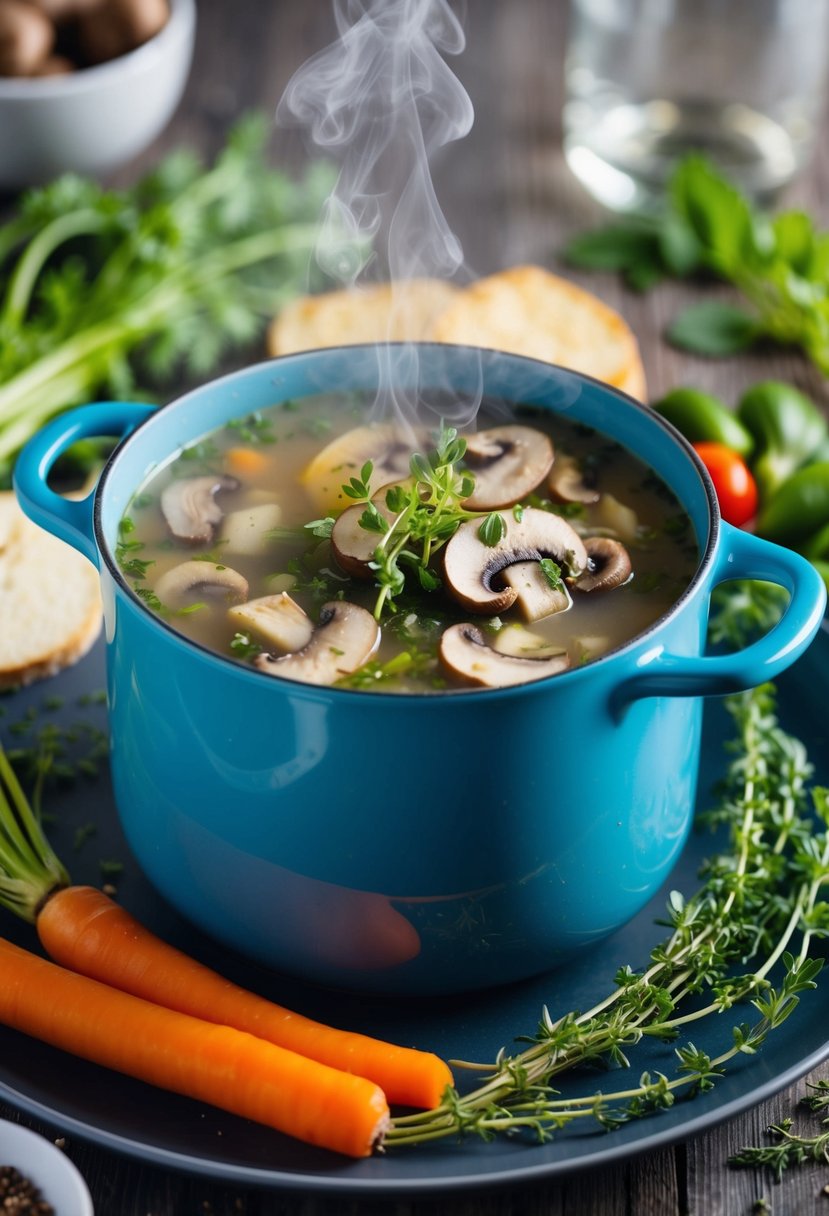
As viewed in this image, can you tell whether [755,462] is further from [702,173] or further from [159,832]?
[159,832]

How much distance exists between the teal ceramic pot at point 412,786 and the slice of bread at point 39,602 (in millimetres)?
628

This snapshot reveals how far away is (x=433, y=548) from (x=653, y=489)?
1.52ft

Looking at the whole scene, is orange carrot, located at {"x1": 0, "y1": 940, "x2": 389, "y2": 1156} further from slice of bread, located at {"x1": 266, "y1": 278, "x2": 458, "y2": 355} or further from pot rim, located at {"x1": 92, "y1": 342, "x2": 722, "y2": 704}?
slice of bread, located at {"x1": 266, "y1": 278, "x2": 458, "y2": 355}

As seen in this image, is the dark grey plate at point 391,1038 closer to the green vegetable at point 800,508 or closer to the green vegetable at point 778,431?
the green vegetable at point 800,508

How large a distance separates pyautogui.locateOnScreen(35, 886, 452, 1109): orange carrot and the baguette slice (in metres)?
2.22

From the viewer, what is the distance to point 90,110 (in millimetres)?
4277

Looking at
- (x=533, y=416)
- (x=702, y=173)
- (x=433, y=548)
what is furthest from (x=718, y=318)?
(x=433, y=548)

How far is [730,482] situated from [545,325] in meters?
0.97

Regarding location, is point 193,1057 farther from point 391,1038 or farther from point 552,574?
point 552,574

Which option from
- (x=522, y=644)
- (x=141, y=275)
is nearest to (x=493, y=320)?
(x=141, y=275)

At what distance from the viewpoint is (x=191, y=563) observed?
2.32 meters

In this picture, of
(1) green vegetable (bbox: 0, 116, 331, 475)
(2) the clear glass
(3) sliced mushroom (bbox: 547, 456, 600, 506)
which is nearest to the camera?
(3) sliced mushroom (bbox: 547, 456, 600, 506)

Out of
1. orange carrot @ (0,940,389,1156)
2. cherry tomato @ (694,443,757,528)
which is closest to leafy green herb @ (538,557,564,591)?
orange carrot @ (0,940,389,1156)

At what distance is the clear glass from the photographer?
468 centimetres
